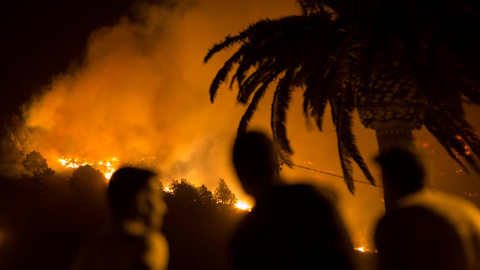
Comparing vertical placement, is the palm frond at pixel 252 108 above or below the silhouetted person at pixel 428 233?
above

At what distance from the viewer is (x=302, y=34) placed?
606 cm

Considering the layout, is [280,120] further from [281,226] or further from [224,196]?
[224,196]

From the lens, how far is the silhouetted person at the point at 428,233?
8.29ft

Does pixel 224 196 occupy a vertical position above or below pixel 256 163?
above

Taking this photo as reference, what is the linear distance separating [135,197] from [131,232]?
0.29 metres

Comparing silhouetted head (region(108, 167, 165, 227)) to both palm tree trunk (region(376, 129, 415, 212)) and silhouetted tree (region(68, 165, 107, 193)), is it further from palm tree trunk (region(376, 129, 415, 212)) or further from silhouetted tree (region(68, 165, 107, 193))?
silhouetted tree (region(68, 165, 107, 193))

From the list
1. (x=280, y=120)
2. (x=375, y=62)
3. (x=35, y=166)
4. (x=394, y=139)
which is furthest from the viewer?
(x=35, y=166)

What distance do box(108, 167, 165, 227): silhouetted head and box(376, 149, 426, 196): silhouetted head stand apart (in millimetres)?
2203

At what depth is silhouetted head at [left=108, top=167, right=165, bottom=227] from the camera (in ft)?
9.12

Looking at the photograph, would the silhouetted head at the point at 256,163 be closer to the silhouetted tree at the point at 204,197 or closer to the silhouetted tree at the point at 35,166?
the silhouetted tree at the point at 204,197

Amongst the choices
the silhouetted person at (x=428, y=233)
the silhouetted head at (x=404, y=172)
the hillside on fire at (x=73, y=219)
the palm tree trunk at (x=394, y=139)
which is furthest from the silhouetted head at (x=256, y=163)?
the hillside on fire at (x=73, y=219)

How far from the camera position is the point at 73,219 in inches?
752

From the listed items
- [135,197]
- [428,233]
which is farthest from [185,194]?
[428,233]

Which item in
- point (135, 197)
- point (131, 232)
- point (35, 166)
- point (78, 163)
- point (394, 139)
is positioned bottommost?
point (131, 232)
